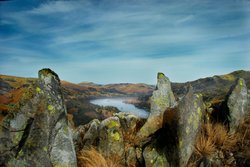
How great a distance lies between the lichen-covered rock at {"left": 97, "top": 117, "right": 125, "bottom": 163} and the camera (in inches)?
330

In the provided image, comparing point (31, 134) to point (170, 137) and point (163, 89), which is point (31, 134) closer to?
point (170, 137)

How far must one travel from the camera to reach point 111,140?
27.7 ft

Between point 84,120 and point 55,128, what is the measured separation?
2955 centimetres

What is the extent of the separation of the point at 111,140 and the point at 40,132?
299 cm

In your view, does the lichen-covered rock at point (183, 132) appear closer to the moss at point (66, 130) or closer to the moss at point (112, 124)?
the moss at point (112, 124)

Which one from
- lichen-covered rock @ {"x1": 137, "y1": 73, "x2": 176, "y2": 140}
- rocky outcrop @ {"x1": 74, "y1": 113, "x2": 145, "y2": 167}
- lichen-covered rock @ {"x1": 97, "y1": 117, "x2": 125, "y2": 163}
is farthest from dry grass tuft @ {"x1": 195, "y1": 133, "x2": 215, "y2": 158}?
lichen-covered rock @ {"x1": 97, "y1": 117, "x2": 125, "y2": 163}

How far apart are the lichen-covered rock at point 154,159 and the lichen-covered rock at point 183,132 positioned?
26 cm

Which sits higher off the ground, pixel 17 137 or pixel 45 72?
pixel 45 72

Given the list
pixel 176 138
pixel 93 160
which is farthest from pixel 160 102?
pixel 93 160

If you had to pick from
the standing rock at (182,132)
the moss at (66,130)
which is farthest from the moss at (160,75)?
the moss at (66,130)

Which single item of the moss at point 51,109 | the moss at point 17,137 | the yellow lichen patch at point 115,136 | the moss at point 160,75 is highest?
the moss at point 160,75

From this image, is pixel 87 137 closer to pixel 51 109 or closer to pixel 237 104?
pixel 51 109

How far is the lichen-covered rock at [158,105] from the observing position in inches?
351

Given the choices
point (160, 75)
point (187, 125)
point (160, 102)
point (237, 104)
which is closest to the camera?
point (187, 125)
